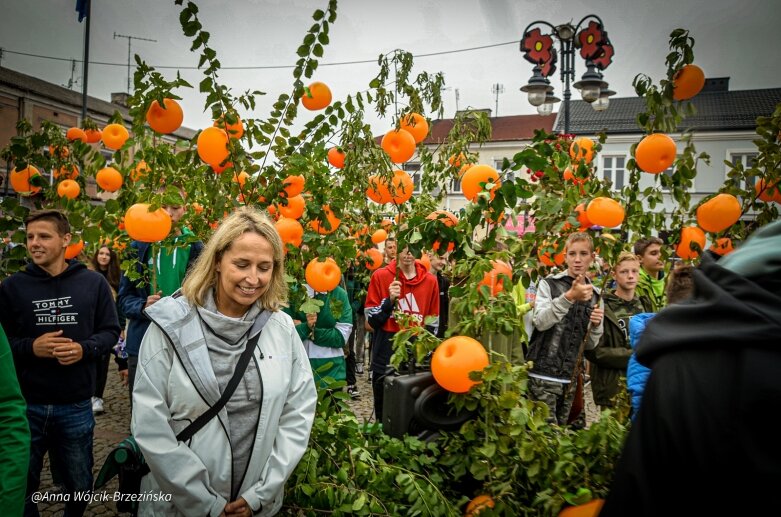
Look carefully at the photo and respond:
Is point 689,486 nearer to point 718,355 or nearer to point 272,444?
point 718,355

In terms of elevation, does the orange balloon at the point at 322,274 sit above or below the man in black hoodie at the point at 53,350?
above

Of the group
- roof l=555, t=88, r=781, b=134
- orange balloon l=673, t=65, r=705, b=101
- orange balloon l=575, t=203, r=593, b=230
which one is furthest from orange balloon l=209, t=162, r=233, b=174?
roof l=555, t=88, r=781, b=134

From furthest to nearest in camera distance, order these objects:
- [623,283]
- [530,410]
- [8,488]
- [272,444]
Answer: [623,283] → [530,410] → [272,444] → [8,488]

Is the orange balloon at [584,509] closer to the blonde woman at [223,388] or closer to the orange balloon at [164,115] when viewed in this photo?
the blonde woman at [223,388]

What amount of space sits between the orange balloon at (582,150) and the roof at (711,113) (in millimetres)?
23439

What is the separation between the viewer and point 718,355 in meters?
0.69

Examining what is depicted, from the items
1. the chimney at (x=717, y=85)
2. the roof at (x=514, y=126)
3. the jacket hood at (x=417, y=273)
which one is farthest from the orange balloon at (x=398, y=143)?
the chimney at (x=717, y=85)

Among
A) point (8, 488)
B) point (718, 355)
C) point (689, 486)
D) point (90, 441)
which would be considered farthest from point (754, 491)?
point (90, 441)

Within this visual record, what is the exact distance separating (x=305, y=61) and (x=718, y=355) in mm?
2637

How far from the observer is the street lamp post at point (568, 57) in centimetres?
739

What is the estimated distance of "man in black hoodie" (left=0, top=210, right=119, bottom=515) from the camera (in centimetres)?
283

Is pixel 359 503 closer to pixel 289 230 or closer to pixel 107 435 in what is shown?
pixel 289 230

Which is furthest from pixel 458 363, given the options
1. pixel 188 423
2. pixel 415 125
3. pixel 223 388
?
pixel 415 125

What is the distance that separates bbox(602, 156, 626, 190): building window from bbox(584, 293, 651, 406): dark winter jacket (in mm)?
26398
